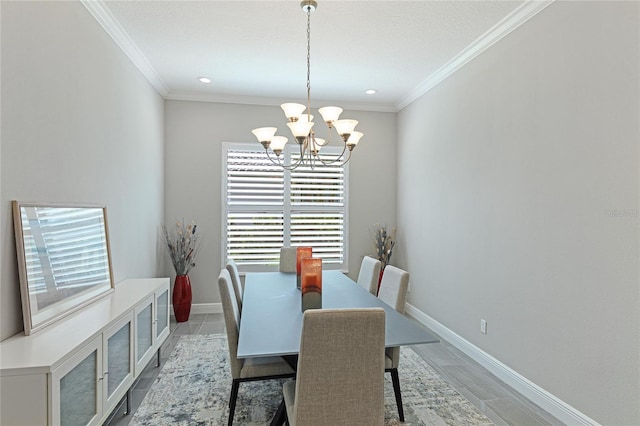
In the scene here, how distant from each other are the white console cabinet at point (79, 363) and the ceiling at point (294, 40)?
87.7 inches

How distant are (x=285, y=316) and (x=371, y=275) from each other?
1.18 metres

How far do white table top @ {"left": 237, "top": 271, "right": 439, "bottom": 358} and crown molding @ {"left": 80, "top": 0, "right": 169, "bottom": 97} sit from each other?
7.87ft

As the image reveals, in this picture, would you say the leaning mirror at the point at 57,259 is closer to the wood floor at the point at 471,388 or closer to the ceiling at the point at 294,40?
the wood floor at the point at 471,388

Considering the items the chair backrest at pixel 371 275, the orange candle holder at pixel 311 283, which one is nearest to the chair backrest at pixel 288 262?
the chair backrest at pixel 371 275

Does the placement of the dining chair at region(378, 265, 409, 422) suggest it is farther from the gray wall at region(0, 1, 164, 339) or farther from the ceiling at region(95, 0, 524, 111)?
the gray wall at region(0, 1, 164, 339)

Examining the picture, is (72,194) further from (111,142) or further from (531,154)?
(531,154)

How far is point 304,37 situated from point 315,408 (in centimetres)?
288

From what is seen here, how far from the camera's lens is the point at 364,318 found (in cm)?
147

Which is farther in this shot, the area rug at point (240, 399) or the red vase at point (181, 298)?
the red vase at point (181, 298)

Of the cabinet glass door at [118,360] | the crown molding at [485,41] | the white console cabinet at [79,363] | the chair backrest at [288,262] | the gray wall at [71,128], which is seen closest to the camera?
the white console cabinet at [79,363]

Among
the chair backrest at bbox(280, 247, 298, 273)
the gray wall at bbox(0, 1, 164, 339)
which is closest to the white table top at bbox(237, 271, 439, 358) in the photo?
the chair backrest at bbox(280, 247, 298, 273)

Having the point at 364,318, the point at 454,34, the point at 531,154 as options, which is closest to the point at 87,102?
the point at 364,318

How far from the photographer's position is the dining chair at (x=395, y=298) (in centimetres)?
226

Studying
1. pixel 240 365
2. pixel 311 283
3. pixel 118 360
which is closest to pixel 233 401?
pixel 240 365
